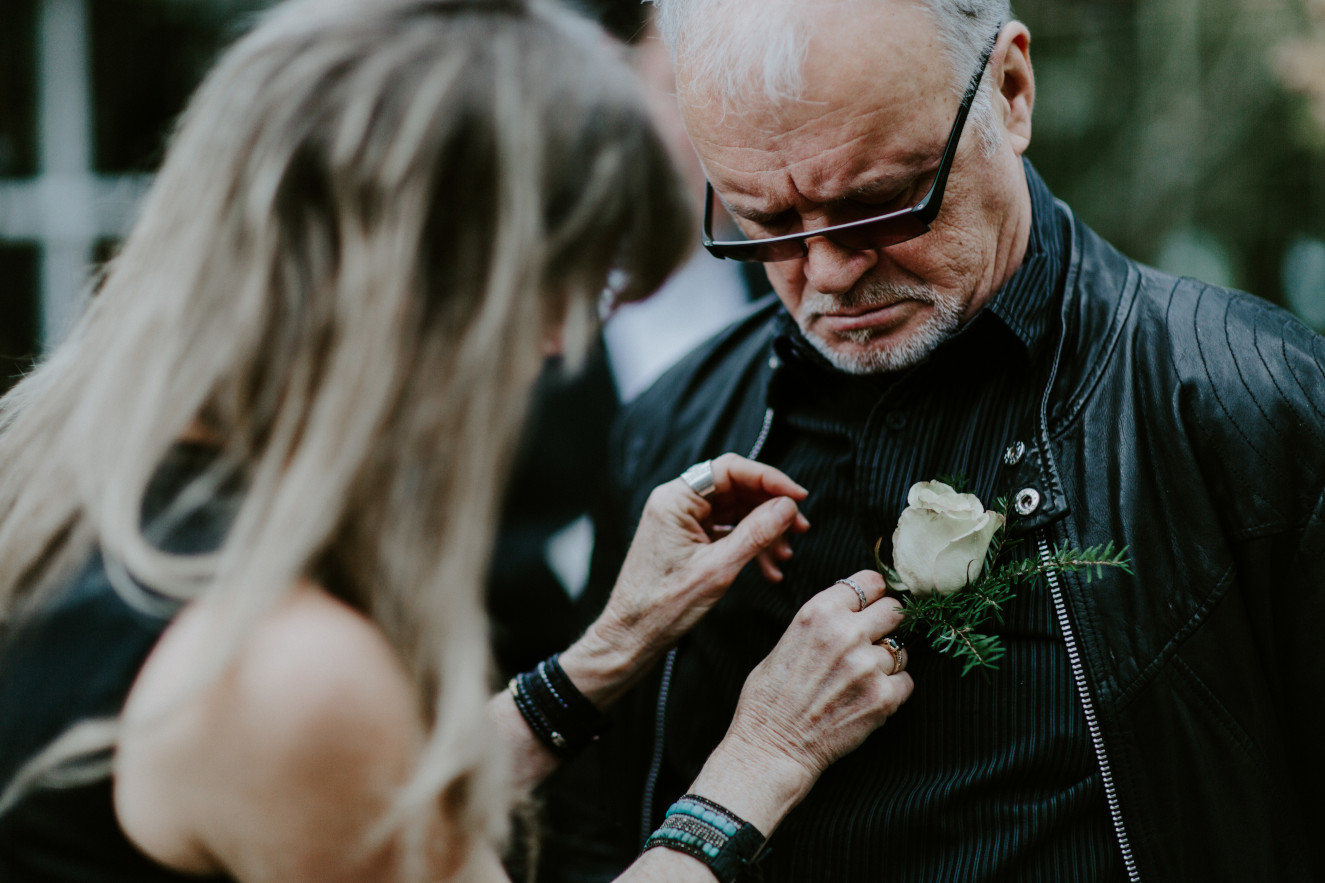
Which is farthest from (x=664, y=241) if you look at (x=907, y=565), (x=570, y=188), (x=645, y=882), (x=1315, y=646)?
(x=1315, y=646)

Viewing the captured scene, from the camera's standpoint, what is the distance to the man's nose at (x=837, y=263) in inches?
66.4

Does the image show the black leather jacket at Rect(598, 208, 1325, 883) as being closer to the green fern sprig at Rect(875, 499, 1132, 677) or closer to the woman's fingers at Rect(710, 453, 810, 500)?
the green fern sprig at Rect(875, 499, 1132, 677)

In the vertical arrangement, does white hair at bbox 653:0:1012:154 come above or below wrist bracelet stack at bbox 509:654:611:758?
above

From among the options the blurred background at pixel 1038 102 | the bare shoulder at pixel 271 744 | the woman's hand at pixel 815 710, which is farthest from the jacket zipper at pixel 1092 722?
the blurred background at pixel 1038 102

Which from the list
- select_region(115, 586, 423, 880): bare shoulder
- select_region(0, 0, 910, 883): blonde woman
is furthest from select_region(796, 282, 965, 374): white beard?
select_region(115, 586, 423, 880): bare shoulder

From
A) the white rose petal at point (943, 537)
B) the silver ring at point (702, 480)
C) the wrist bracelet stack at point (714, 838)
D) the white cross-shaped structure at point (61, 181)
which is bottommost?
the white cross-shaped structure at point (61, 181)

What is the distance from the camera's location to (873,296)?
1.72 metres

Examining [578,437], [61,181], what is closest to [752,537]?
[578,437]

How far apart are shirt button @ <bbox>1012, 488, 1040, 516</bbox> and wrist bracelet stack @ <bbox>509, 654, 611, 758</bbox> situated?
0.80 m

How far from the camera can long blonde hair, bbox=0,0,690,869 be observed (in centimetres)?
111

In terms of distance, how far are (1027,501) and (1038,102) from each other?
475cm

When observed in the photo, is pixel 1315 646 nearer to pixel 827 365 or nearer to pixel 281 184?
pixel 827 365

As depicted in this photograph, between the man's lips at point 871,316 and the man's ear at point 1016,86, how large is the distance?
1.01 feet

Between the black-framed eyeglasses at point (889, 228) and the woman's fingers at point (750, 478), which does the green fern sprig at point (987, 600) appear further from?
the black-framed eyeglasses at point (889, 228)
